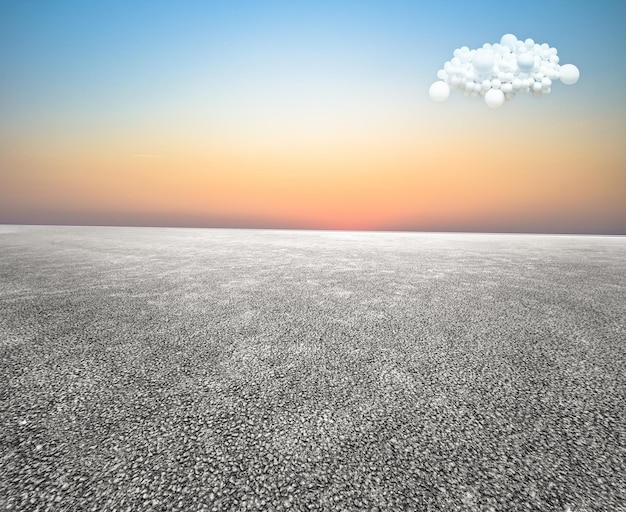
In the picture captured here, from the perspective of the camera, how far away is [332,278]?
6.79 m

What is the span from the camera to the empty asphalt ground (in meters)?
1.39

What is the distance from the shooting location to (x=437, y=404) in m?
2.06

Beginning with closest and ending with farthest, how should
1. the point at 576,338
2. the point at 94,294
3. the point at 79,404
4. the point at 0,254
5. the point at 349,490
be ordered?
the point at 349,490 → the point at 79,404 → the point at 576,338 → the point at 94,294 → the point at 0,254

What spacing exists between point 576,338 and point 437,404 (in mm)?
2246

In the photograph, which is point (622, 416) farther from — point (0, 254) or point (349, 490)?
point (0, 254)

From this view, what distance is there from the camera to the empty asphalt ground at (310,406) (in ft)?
4.57

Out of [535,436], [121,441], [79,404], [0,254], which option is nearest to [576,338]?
[535,436]

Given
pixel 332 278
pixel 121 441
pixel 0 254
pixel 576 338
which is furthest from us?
pixel 0 254

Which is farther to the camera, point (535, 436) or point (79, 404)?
point (79, 404)

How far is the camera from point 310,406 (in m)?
2.03

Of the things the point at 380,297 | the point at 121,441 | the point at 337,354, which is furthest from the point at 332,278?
the point at 121,441

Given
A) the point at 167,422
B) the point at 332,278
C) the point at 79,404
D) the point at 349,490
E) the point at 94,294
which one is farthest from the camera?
the point at 332,278

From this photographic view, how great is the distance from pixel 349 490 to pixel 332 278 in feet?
17.8

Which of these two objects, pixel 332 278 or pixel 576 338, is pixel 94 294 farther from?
pixel 576 338
